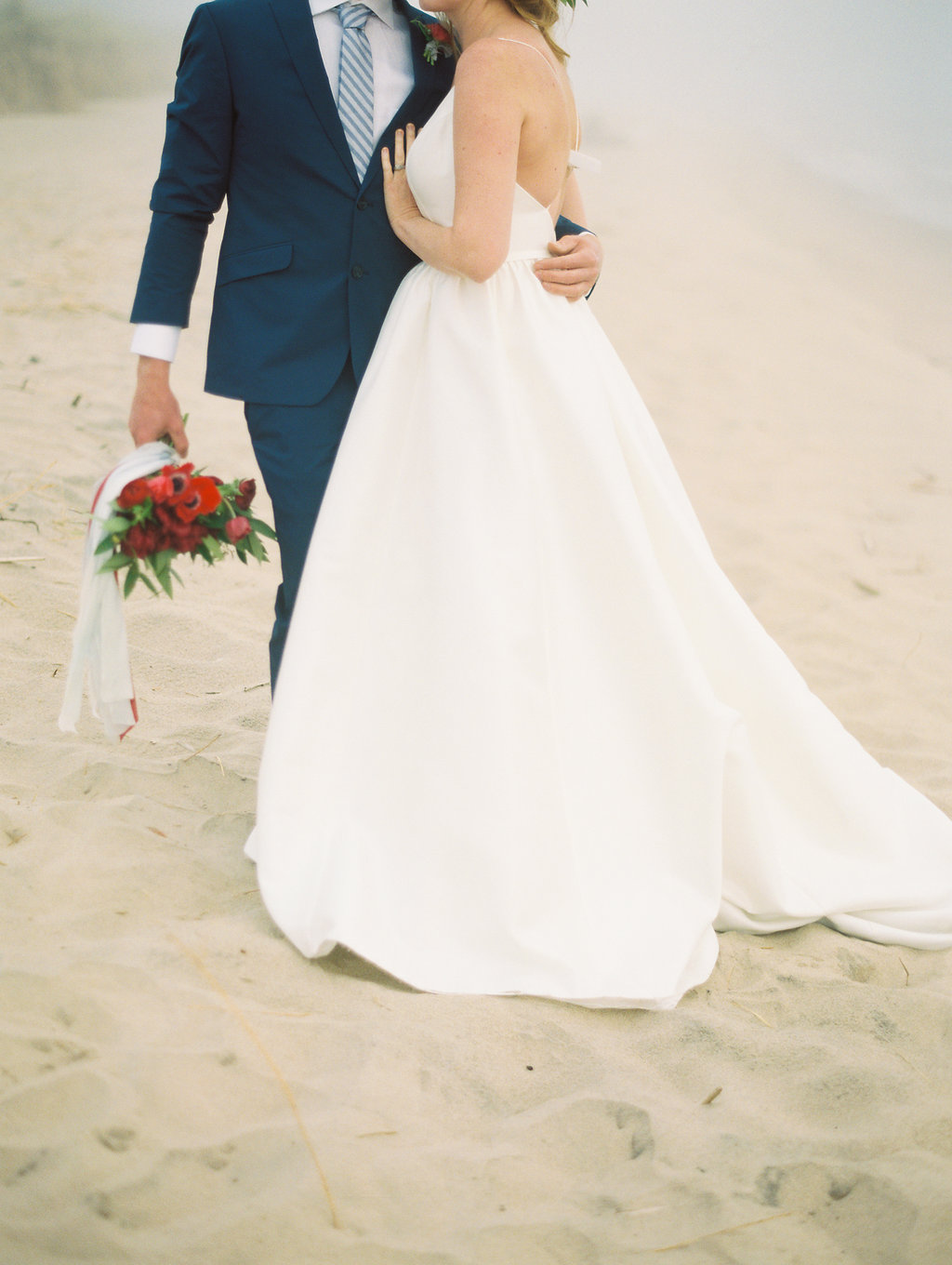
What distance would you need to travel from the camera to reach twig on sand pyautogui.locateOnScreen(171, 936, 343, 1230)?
1.42 m

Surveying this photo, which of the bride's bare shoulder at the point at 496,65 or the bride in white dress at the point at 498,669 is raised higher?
the bride's bare shoulder at the point at 496,65

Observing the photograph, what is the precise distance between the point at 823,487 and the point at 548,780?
4.68 metres

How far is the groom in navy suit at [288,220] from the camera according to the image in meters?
2.11

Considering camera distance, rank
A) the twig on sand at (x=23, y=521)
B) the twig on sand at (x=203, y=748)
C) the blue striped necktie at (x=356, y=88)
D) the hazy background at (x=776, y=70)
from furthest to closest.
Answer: the hazy background at (x=776, y=70), the twig on sand at (x=23, y=521), the twig on sand at (x=203, y=748), the blue striped necktie at (x=356, y=88)

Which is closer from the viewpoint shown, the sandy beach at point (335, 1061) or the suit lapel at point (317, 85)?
the sandy beach at point (335, 1061)

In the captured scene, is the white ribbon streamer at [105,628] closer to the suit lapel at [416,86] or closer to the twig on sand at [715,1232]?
the suit lapel at [416,86]

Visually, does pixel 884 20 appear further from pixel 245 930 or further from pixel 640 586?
pixel 245 930

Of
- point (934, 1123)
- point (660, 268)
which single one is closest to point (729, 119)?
point (660, 268)

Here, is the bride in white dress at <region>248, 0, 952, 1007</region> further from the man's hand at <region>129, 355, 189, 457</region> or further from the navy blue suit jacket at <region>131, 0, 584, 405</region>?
the man's hand at <region>129, 355, 189, 457</region>

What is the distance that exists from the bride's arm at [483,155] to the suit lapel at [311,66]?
313 millimetres

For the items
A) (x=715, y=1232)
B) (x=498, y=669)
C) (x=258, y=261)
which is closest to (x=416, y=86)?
(x=258, y=261)

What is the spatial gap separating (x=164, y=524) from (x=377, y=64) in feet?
3.73

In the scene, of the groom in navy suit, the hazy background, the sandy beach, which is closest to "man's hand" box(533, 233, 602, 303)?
the groom in navy suit

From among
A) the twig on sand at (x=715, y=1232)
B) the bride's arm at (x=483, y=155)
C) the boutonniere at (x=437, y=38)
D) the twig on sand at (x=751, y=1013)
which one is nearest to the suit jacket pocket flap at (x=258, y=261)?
the bride's arm at (x=483, y=155)
